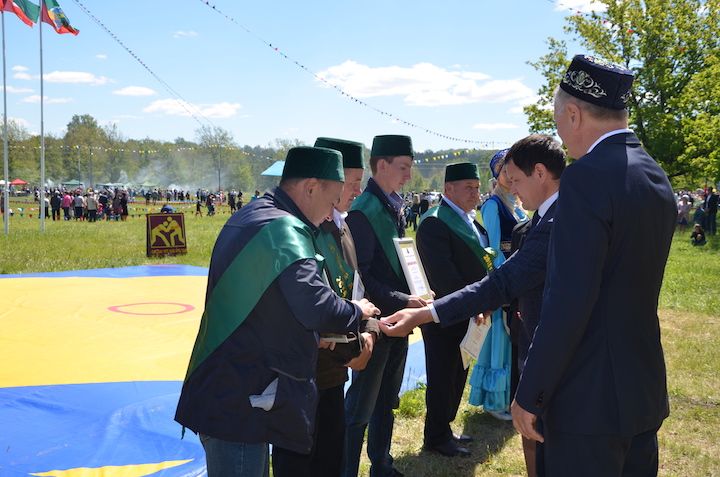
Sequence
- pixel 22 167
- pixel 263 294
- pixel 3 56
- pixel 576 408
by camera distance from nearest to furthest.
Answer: pixel 576 408, pixel 263 294, pixel 3 56, pixel 22 167

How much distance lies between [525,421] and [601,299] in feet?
1.61

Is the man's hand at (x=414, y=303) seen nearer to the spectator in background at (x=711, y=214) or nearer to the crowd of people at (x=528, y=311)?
the crowd of people at (x=528, y=311)

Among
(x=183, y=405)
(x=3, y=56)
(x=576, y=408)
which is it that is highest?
(x=3, y=56)

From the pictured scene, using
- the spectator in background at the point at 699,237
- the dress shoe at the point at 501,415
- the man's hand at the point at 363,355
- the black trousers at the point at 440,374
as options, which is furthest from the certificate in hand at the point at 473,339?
the spectator in background at the point at 699,237

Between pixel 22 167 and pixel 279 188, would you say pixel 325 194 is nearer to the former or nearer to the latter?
pixel 279 188

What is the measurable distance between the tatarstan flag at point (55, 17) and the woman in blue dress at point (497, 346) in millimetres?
18895

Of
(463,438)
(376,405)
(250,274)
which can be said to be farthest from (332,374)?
(463,438)

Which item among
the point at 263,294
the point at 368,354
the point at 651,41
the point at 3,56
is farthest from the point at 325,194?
the point at 651,41

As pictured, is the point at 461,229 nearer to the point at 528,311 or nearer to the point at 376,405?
the point at 376,405

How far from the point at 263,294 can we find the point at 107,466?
2.57m

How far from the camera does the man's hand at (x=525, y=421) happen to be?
7.12ft

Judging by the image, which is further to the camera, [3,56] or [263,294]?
[3,56]

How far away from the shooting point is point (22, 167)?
7838cm

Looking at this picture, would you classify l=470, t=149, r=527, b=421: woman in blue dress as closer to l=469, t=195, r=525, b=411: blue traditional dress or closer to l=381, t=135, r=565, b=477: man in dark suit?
l=469, t=195, r=525, b=411: blue traditional dress
